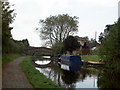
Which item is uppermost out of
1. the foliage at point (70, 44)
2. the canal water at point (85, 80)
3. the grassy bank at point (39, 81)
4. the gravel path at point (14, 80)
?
the foliage at point (70, 44)

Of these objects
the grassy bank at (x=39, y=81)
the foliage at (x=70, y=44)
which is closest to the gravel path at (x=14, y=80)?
the grassy bank at (x=39, y=81)

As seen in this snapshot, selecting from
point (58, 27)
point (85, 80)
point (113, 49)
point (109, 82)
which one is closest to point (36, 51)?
point (58, 27)

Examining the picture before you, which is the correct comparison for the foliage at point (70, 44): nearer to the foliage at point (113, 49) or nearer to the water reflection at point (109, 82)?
the foliage at point (113, 49)

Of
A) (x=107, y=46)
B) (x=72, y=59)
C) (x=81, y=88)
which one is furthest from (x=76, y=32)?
(x=81, y=88)

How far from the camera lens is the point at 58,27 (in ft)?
226

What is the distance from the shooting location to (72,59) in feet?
166

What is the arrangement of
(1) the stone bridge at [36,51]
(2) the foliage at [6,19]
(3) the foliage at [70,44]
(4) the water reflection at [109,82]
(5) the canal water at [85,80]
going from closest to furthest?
(4) the water reflection at [109,82]
(5) the canal water at [85,80]
(2) the foliage at [6,19]
(3) the foliage at [70,44]
(1) the stone bridge at [36,51]

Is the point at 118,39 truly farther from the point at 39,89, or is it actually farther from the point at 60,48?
the point at 60,48

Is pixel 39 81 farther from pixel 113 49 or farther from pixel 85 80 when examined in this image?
pixel 113 49

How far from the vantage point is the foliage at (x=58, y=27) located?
67438 millimetres

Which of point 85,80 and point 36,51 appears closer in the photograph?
point 85,80

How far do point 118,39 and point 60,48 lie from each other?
135ft

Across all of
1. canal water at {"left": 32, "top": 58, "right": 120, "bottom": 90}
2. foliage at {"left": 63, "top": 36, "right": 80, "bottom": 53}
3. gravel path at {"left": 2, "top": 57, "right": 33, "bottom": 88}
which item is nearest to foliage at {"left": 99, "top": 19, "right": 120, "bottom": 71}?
canal water at {"left": 32, "top": 58, "right": 120, "bottom": 90}

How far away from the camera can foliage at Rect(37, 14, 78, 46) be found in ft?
221
